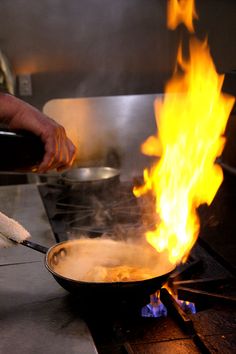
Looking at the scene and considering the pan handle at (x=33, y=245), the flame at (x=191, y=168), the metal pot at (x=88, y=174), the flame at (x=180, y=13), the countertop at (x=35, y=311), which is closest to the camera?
the countertop at (x=35, y=311)

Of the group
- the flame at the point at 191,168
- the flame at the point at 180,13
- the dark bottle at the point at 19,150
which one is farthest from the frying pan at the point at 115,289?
the flame at the point at 180,13

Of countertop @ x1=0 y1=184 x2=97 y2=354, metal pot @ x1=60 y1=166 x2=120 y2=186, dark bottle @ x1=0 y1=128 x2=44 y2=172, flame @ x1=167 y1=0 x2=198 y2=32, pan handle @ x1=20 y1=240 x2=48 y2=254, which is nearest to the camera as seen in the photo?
countertop @ x1=0 y1=184 x2=97 y2=354

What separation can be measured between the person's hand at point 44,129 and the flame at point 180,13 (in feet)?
4.73

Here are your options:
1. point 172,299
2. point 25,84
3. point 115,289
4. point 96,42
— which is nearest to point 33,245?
point 115,289

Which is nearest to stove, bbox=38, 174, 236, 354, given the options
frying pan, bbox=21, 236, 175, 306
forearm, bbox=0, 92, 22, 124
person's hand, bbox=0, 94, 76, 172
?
frying pan, bbox=21, 236, 175, 306

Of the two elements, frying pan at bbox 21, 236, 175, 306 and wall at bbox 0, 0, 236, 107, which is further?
wall at bbox 0, 0, 236, 107

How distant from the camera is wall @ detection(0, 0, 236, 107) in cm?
272

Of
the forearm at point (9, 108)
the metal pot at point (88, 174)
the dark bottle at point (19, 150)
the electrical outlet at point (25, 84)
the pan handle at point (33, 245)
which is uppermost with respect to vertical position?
the forearm at point (9, 108)

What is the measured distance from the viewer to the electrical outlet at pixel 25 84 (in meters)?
2.80

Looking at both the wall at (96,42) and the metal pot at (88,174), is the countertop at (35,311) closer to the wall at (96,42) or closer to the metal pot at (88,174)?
the metal pot at (88,174)

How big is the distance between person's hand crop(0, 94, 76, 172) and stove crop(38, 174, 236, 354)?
287 mm

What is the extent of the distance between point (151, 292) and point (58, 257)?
0.29 metres

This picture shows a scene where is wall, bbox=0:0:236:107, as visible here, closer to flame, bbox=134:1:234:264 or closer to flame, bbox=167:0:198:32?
flame, bbox=167:0:198:32

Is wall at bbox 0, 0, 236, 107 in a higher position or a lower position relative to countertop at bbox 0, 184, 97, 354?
higher
